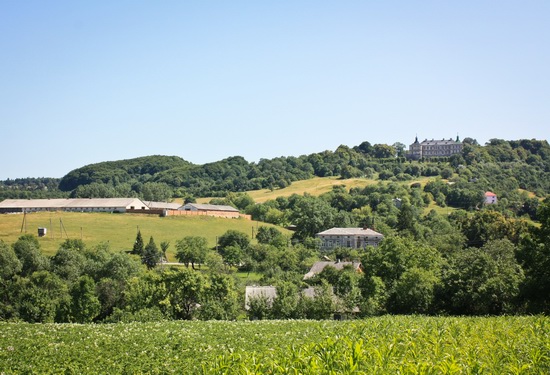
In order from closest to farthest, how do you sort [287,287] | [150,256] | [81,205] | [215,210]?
[287,287]
[150,256]
[81,205]
[215,210]

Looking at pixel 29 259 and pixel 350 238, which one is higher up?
pixel 29 259

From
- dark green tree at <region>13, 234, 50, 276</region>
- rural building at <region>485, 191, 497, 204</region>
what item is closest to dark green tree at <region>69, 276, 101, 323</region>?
dark green tree at <region>13, 234, 50, 276</region>

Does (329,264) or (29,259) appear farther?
(329,264)

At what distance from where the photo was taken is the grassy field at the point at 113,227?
104m

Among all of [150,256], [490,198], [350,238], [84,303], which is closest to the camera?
[84,303]

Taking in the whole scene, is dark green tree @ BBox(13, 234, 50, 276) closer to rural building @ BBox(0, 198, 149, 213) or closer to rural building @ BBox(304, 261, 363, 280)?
rural building @ BBox(304, 261, 363, 280)

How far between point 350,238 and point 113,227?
2088 inches

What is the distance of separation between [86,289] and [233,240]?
53.9 metres

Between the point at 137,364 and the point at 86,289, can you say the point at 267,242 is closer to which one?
the point at 86,289

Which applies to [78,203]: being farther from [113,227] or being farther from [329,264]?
[329,264]

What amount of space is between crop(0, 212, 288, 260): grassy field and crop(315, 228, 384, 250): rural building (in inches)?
440

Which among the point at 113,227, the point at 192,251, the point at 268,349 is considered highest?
the point at 268,349

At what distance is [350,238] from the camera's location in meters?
134

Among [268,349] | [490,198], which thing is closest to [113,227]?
[268,349]
